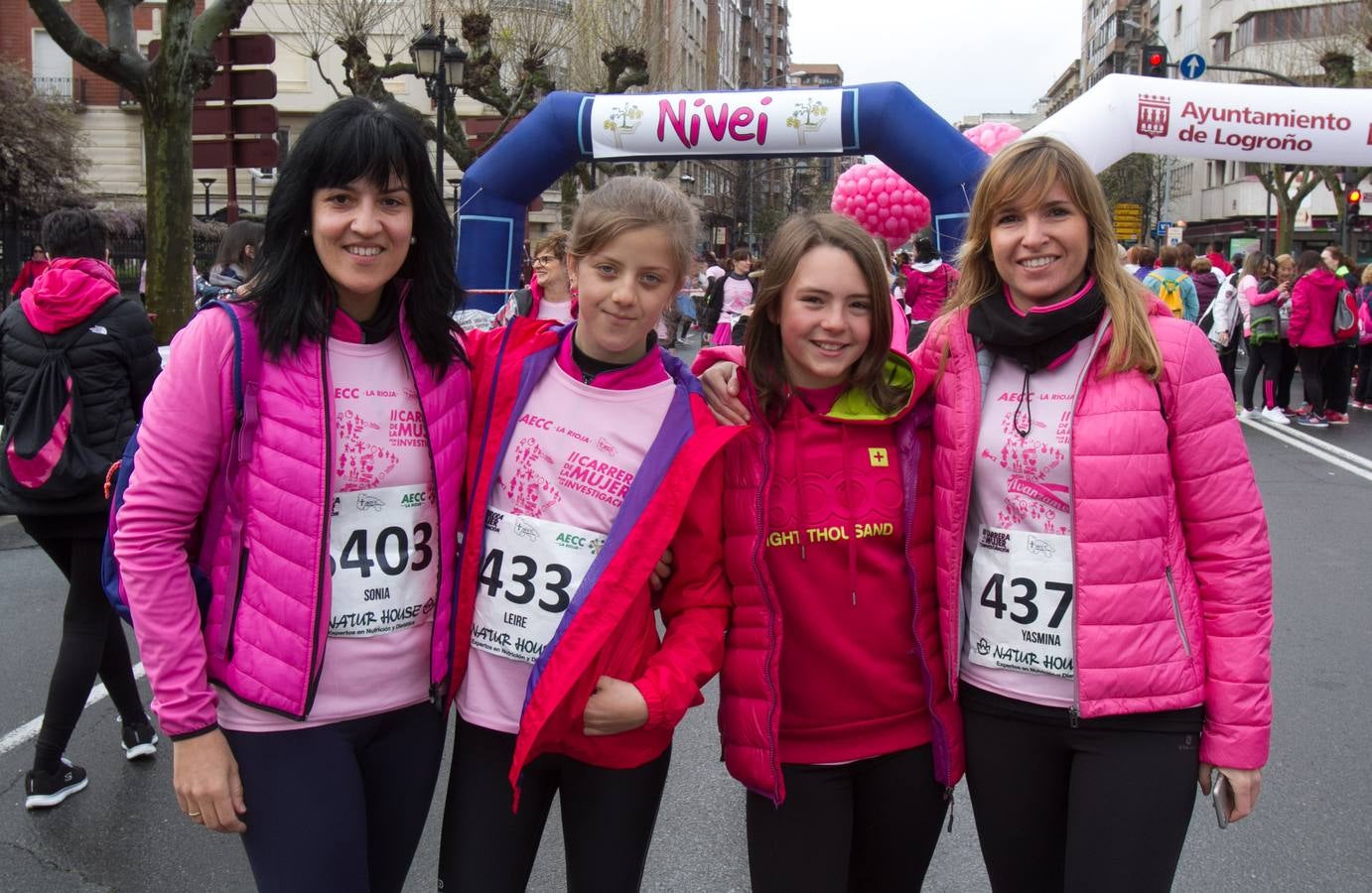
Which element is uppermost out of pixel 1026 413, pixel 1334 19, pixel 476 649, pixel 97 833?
pixel 1334 19

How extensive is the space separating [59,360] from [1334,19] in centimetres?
4394

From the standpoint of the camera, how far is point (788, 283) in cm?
234

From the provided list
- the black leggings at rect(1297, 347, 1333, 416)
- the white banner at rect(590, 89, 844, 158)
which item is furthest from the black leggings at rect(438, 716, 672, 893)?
the black leggings at rect(1297, 347, 1333, 416)

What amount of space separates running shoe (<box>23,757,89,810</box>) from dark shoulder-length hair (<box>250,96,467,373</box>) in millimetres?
2604

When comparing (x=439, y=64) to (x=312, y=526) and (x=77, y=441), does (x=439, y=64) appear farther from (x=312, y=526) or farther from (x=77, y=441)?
(x=312, y=526)

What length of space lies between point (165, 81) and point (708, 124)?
5.52m

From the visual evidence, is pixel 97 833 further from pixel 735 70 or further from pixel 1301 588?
pixel 735 70

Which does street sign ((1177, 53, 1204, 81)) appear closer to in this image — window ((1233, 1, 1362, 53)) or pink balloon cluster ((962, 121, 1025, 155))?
pink balloon cluster ((962, 121, 1025, 155))

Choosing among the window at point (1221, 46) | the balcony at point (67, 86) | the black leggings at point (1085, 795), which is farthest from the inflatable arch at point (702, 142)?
the window at point (1221, 46)

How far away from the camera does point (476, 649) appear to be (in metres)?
2.22

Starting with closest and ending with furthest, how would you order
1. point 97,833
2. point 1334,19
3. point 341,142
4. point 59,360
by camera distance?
point 341,142
point 97,833
point 59,360
point 1334,19

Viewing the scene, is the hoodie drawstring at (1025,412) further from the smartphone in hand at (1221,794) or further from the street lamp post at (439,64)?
the street lamp post at (439,64)

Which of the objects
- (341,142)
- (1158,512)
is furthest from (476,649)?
(1158,512)

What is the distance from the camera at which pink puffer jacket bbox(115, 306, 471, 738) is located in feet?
6.37
